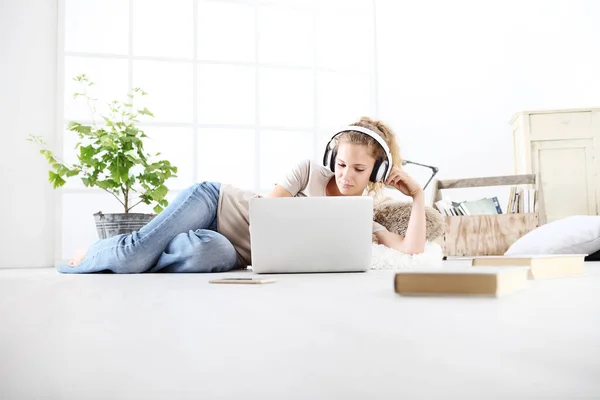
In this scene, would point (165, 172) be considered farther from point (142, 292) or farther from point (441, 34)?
point (441, 34)

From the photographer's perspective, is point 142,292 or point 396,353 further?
point 142,292

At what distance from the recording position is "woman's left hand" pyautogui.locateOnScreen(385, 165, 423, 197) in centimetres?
216

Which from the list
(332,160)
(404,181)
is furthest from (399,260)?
(332,160)

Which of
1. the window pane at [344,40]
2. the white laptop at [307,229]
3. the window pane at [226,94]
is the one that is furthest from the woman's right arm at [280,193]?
the window pane at [344,40]

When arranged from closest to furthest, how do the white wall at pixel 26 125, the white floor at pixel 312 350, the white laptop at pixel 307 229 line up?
the white floor at pixel 312 350
the white laptop at pixel 307 229
the white wall at pixel 26 125

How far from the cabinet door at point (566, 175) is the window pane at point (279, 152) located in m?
1.87

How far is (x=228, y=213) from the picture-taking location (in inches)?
92.5

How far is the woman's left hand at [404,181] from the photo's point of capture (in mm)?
2160

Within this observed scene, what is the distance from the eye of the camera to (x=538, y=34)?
5434 millimetres

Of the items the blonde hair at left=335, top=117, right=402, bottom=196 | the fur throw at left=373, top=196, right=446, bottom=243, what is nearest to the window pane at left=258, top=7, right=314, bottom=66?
the fur throw at left=373, top=196, right=446, bottom=243

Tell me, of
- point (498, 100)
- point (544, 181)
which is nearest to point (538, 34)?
point (498, 100)

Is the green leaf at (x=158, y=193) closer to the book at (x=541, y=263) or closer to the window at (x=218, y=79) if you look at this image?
the window at (x=218, y=79)

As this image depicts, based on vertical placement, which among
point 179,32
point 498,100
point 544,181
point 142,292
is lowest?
point 142,292

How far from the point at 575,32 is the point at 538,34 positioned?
34 cm
